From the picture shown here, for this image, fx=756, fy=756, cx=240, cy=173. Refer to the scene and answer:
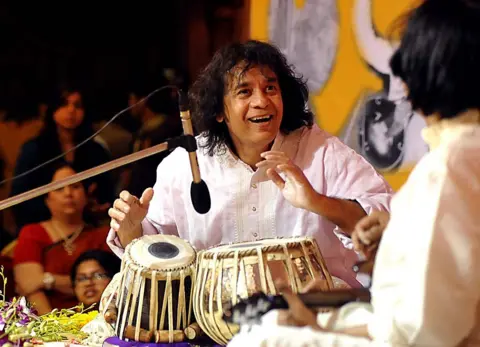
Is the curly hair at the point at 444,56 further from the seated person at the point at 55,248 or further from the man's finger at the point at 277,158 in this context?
the seated person at the point at 55,248

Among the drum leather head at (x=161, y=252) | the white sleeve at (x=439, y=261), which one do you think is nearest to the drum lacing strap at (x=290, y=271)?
the drum leather head at (x=161, y=252)

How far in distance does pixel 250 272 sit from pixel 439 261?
2.69ft

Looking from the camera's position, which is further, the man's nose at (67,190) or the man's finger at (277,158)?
the man's nose at (67,190)

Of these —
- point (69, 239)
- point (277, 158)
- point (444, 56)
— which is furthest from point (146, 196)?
point (69, 239)

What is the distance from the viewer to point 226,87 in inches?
104

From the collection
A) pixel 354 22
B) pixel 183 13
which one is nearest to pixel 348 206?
pixel 354 22

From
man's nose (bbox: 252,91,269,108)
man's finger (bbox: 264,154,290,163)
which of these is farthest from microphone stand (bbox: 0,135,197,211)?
man's nose (bbox: 252,91,269,108)

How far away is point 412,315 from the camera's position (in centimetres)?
129

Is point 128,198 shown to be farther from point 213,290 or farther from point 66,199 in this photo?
point 66,199

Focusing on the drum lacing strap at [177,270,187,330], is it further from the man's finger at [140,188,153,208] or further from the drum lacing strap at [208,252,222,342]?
the man's finger at [140,188,153,208]

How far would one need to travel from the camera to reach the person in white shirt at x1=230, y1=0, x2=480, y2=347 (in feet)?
4.20

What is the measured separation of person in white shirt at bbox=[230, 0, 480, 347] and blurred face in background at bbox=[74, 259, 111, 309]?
2.25 metres

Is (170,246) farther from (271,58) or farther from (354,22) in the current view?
(354,22)

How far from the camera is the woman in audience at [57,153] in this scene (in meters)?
3.99
